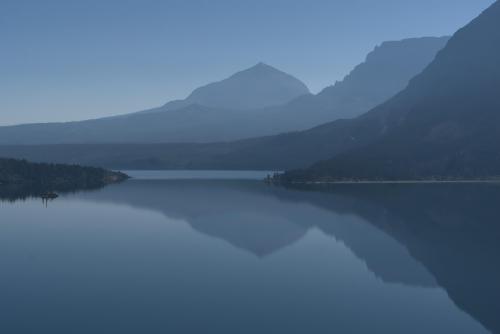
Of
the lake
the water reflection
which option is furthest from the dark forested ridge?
the lake

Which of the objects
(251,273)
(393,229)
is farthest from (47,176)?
(251,273)

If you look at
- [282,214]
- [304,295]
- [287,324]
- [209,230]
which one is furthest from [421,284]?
[282,214]

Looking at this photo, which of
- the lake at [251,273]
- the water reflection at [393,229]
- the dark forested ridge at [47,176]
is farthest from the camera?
the dark forested ridge at [47,176]

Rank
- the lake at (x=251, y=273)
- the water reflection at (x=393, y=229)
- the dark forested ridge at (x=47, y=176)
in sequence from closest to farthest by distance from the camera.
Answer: the lake at (x=251, y=273) < the water reflection at (x=393, y=229) < the dark forested ridge at (x=47, y=176)

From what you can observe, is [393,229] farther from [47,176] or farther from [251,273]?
[47,176]

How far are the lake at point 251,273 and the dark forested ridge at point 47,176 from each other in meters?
88.1

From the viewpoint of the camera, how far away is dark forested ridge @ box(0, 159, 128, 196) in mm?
156250

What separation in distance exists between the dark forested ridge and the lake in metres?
88.1

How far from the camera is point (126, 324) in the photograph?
25750 mm

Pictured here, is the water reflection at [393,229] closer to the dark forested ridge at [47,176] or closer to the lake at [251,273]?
the lake at [251,273]

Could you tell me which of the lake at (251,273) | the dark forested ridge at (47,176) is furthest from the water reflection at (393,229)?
the dark forested ridge at (47,176)

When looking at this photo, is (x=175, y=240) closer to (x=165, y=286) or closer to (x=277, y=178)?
(x=165, y=286)

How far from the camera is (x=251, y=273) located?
123 ft

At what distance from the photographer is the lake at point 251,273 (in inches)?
1054
